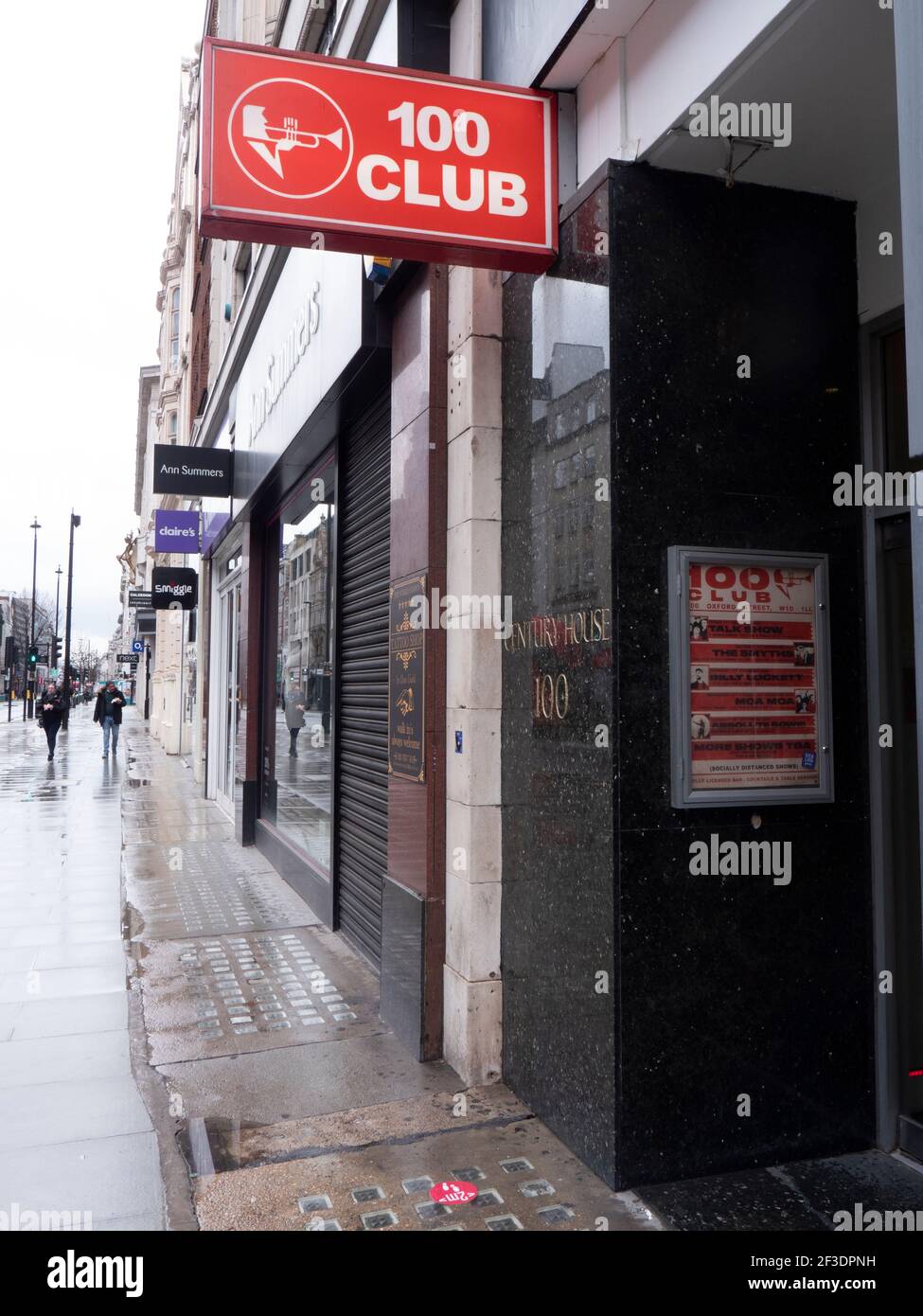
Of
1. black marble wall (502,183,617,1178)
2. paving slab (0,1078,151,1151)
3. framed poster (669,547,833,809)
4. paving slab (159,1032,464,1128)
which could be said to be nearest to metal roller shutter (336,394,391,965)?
paving slab (159,1032,464,1128)

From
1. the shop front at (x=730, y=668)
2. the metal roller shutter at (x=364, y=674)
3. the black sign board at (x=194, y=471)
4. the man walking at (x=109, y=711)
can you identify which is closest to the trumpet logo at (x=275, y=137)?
the shop front at (x=730, y=668)

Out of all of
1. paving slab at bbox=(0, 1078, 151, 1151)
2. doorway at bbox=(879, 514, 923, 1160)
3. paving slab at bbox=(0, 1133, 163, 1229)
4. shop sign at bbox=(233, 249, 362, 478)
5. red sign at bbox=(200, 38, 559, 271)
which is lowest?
paving slab at bbox=(0, 1078, 151, 1151)

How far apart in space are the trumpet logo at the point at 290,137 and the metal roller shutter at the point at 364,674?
2.75 meters

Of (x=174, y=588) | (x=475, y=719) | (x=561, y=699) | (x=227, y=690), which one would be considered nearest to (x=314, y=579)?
(x=475, y=719)

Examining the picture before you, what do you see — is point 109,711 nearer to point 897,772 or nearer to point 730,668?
point 730,668

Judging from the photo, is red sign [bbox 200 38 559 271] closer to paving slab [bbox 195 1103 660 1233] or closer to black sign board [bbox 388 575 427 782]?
black sign board [bbox 388 575 427 782]

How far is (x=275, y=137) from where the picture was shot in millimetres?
3869

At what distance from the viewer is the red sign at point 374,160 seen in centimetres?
384

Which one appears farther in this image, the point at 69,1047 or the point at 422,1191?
the point at 69,1047

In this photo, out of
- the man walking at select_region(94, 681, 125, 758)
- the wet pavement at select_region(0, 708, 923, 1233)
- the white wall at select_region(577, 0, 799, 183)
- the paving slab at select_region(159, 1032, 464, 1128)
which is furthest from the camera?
the man walking at select_region(94, 681, 125, 758)

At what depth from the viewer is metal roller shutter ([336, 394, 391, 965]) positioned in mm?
6699

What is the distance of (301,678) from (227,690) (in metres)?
6.35

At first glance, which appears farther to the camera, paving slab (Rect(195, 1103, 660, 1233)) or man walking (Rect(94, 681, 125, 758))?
man walking (Rect(94, 681, 125, 758))
